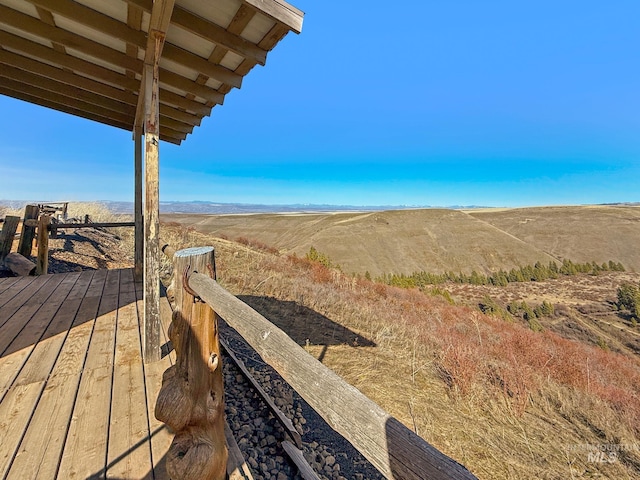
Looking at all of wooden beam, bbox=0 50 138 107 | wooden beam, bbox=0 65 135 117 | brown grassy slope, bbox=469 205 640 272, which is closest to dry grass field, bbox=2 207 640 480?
wooden beam, bbox=0 65 135 117

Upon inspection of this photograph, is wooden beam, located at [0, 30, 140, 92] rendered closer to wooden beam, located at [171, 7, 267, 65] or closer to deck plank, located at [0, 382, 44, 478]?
wooden beam, located at [171, 7, 267, 65]

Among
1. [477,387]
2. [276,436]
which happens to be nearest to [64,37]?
[276,436]

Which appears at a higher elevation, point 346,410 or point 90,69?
point 90,69

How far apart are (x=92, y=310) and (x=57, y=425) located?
233 centimetres

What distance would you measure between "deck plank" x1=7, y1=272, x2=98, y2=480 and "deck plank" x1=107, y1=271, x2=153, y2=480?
27 centimetres

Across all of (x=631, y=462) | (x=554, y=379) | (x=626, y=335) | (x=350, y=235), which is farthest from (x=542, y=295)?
(x=631, y=462)

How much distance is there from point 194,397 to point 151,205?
5.98ft

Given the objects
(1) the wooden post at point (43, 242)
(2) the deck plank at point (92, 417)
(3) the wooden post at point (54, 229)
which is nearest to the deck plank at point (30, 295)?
(1) the wooden post at point (43, 242)

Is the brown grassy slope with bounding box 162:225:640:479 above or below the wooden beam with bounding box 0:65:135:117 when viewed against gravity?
below

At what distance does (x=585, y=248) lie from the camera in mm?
55656

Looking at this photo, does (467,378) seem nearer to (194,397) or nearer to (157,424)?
(157,424)

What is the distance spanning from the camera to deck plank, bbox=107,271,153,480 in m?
1.65

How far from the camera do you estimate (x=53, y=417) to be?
78.4 inches

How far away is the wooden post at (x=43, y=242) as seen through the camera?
17.7 ft
